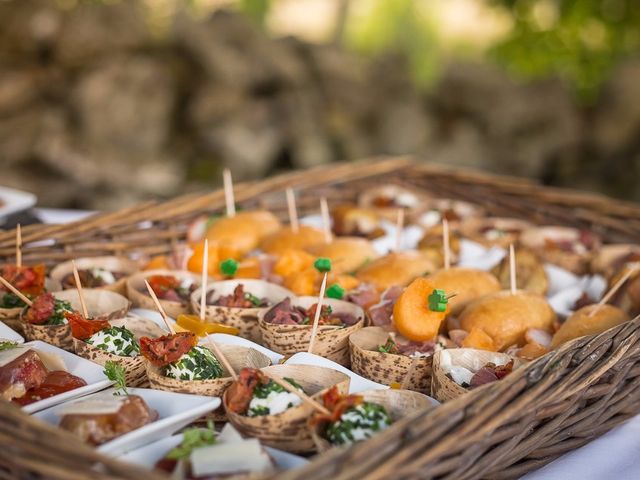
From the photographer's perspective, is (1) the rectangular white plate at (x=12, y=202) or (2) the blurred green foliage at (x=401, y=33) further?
(2) the blurred green foliage at (x=401, y=33)

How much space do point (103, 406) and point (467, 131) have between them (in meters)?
6.54

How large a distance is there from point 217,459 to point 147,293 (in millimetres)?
1254

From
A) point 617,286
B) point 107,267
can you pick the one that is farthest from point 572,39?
point 107,267

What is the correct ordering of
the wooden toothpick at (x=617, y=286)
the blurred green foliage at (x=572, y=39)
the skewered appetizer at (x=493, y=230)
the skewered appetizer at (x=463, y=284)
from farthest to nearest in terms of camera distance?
the blurred green foliage at (x=572, y=39) < the skewered appetizer at (x=493, y=230) < the skewered appetizer at (x=463, y=284) < the wooden toothpick at (x=617, y=286)

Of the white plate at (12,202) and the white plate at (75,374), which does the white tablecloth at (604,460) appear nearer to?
the white plate at (75,374)

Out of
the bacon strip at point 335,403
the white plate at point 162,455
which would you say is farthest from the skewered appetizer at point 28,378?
the bacon strip at point 335,403

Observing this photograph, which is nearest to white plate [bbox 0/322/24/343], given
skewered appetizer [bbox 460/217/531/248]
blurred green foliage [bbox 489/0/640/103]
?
skewered appetizer [bbox 460/217/531/248]

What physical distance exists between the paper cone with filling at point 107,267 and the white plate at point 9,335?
43cm

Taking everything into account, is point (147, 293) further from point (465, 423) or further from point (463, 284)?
point (465, 423)

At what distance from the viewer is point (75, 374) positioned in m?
1.95

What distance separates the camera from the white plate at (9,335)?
2.15 metres

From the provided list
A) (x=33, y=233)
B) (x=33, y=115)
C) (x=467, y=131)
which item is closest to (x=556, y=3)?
(x=467, y=131)

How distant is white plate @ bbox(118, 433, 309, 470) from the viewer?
5.20 feet

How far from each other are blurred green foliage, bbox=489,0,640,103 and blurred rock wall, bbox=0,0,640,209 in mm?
365
